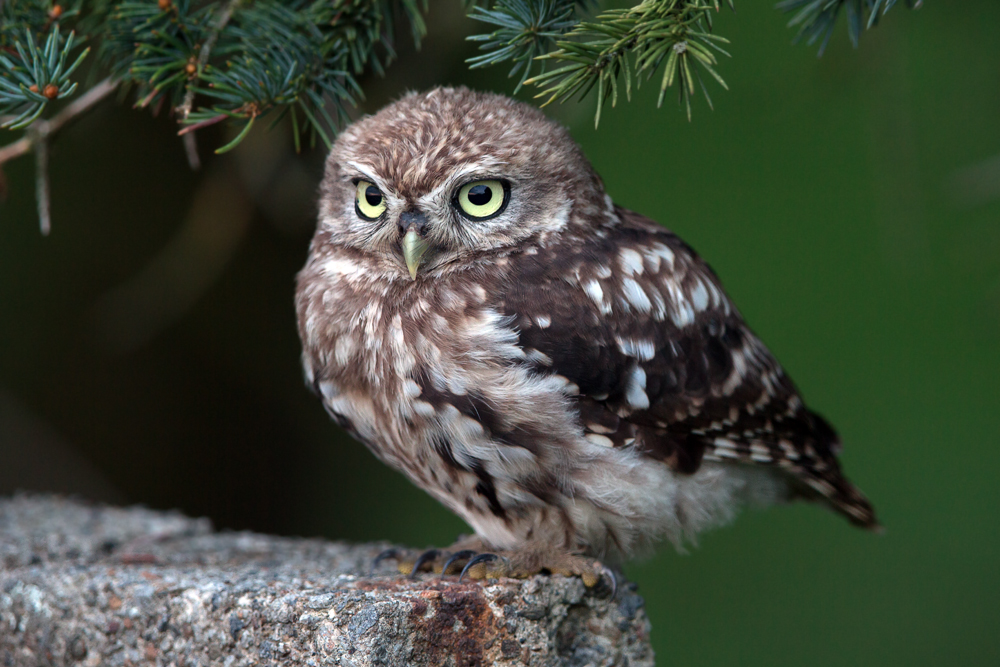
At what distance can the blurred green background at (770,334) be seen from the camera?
431 centimetres

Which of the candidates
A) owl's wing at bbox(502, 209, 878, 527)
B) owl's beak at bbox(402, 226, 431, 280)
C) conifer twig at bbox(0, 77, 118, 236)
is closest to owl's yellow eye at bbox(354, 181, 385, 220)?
owl's beak at bbox(402, 226, 431, 280)

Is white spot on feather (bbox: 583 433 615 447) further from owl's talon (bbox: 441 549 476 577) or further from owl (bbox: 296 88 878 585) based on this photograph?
owl's talon (bbox: 441 549 476 577)

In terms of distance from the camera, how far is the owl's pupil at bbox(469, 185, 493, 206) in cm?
198

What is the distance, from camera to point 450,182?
1.93 meters

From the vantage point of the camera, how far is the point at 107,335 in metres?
4.46

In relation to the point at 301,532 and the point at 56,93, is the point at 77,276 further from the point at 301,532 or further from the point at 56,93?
the point at 56,93

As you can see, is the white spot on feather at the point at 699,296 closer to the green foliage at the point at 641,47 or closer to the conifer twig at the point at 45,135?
the green foliage at the point at 641,47

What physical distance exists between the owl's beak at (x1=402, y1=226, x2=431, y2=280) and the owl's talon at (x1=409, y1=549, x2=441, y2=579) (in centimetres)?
69

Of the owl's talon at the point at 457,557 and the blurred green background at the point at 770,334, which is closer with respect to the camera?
the owl's talon at the point at 457,557

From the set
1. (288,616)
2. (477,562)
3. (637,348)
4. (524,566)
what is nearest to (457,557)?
(477,562)


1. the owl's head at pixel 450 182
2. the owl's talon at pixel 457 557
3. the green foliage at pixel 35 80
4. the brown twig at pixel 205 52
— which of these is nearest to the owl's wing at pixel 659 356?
the owl's head at pixel 450 182

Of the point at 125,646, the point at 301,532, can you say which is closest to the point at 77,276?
the point at 301,532

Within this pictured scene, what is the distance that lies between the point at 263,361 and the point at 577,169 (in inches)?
130

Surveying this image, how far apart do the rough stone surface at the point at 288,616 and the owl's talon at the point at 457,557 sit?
5 cm
